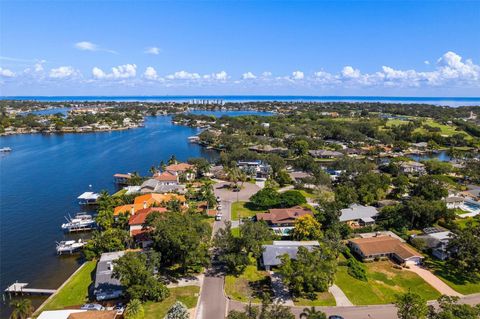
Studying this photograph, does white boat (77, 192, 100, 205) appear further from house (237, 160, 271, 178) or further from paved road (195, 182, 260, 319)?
paved road (195, 182, 260, 319)

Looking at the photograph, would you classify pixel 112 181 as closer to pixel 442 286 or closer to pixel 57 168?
pixel 57 168

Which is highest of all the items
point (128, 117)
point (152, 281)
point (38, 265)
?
point (128, 117)

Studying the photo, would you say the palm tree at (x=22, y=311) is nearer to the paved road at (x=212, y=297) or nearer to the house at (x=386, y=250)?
the paved road at (x=212, y=297)

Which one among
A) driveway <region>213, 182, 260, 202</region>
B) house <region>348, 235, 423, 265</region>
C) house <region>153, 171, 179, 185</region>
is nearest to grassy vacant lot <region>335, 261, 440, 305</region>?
house <region>348, 235, 423, 265</region>

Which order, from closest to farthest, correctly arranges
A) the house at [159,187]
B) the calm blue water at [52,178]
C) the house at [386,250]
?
1. the house at [386,250]
2. the calm blue water at [52,178]
3. the house at [159,187]

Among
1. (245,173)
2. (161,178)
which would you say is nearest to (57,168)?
(161,178)

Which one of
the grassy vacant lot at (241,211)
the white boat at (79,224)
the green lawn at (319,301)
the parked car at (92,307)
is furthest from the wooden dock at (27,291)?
the grassy vacant lot at (241,211)

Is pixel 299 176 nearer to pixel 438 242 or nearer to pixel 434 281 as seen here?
pixel 438 242
